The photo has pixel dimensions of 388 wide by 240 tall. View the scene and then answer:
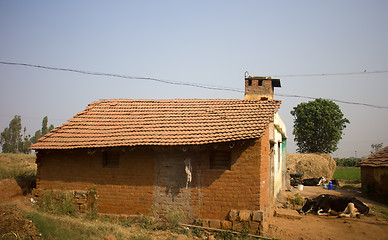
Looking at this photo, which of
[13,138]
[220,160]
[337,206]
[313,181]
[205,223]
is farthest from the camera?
[13,138]

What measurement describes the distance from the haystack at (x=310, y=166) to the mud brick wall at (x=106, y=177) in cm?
1830

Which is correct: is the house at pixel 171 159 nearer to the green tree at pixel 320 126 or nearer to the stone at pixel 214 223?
the stone at pixel 214 223

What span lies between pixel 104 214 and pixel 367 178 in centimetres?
1646

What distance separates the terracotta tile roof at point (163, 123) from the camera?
1040 centimetres

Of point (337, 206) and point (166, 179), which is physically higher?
point (166, 179)

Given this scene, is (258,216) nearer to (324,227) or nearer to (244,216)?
(244,216)

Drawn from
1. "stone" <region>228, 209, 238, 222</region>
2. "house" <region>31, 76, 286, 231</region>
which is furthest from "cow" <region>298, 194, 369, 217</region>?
"stone" <region>228, 209, 238, 222</region>

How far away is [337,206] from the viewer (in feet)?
42.5

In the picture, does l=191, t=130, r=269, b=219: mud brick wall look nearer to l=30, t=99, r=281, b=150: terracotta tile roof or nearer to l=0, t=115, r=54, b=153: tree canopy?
l=30, t=99, r=281, b=150: terracotta tile roof

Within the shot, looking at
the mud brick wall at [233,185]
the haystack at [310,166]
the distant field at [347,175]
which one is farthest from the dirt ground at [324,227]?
the distant field at [347,175]

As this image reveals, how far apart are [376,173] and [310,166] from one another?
27.2ft

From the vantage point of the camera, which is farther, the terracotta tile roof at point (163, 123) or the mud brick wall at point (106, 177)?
the mud brick wall at point (106, 177)

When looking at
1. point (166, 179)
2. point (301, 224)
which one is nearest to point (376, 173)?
point (301, 224)

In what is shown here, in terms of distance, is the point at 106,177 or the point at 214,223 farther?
the point at 106,177
